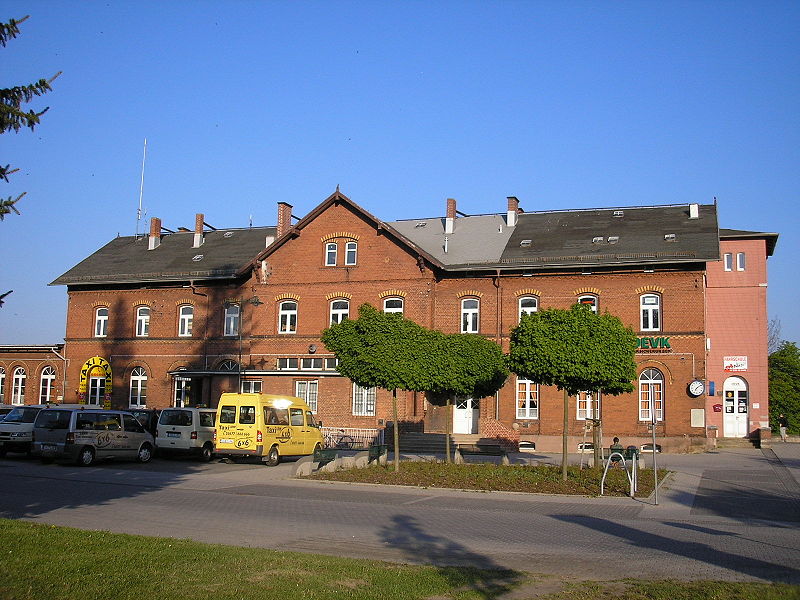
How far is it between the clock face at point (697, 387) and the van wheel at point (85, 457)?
72.0 feet

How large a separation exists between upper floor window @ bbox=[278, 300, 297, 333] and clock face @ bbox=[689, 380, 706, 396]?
17.5m

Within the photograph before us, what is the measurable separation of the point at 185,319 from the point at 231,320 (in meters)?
2.64

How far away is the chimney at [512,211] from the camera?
39656 mm

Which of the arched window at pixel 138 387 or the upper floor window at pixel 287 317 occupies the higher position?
the upper floor window at pixel 287 317

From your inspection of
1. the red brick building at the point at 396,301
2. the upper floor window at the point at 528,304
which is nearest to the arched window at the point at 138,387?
the red brick building at the point at 396,301

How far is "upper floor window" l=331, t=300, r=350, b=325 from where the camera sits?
3725cm

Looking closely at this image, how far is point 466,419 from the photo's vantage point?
36438 millimetres

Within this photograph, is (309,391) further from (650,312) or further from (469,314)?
(650,312)

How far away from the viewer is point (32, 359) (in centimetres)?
4403

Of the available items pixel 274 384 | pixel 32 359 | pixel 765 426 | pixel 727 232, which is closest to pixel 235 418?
pixel 274 384

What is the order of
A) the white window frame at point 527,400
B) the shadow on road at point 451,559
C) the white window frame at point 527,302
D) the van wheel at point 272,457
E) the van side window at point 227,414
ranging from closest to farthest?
1. the shadow on road at point 451,559
2. the van side window at point 227,414
3. the van wheel at point 272,457
4. the white window frame at point 527,400
5. the white window frame at point 527,302

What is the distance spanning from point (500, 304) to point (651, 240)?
22.5 ft

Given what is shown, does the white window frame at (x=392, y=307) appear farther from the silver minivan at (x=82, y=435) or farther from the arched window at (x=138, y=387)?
the silver minivan at (x=82, y=435)

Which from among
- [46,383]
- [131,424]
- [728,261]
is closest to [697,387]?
[728,261]
